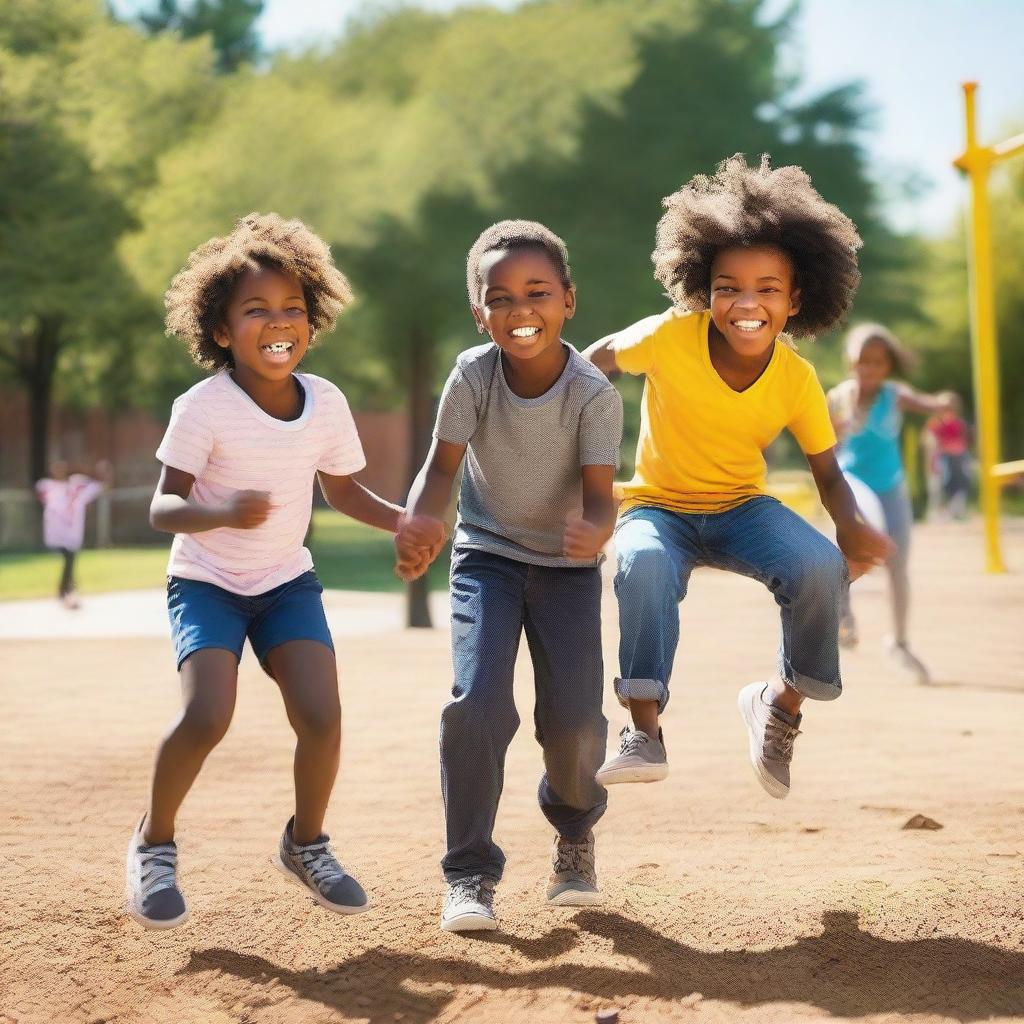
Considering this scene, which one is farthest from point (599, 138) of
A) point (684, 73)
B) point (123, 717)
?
point (123, 717)

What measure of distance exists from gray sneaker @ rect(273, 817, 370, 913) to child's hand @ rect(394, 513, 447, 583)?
81 cm

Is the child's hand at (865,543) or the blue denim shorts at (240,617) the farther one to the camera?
the child's hand at (865,543)

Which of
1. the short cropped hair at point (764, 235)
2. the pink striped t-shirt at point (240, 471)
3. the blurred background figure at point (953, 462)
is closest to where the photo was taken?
the pink striped t-shirt at point (240, 471)

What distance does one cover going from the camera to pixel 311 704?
13.2 ft

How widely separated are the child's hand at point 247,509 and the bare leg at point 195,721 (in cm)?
40

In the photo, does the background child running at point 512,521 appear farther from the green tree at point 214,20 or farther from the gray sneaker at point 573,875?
the green tree at point 214,20

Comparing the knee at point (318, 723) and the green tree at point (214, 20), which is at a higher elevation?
the green tree at point (214, 20)

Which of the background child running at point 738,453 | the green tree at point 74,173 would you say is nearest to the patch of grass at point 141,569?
the green tree at point 74,173

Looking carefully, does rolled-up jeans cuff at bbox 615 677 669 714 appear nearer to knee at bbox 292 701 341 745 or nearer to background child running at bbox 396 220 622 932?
background child running at bbox 396 220 622 932

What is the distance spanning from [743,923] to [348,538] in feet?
79.4

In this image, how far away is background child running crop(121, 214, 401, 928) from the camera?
13.0 ft

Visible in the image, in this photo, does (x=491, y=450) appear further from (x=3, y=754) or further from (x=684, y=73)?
(x=684, y=73)

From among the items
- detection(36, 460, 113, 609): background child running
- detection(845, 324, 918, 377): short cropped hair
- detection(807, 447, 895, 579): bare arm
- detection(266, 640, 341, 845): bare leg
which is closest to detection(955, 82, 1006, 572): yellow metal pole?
detection(845, 324, 918, 377): short cropped hair

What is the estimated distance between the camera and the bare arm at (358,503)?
14.3 ft
